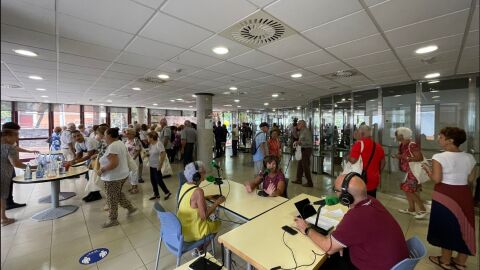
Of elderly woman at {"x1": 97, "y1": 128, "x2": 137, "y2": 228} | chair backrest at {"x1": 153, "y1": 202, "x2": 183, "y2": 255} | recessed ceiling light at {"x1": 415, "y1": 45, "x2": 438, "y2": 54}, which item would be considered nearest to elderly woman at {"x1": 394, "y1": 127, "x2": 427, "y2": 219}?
recessed ceiling light at {"x1": 415, "y1": 45, "x2": 438, "y2": 54}

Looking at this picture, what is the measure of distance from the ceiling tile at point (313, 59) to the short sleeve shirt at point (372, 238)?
2.54 m

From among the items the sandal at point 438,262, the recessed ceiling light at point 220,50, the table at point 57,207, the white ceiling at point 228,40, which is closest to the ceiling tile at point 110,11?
the white ceiling at point 228,40

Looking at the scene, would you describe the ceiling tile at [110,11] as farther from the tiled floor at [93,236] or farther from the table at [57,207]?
the table at [57,207]

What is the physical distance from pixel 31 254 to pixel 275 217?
3.29 metres

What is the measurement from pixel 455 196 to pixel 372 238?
1793 mm

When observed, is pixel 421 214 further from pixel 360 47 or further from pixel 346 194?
pixel 346 194

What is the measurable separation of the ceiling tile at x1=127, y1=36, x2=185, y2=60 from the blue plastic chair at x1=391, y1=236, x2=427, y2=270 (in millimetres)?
3398

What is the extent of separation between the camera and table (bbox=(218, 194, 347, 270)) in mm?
1604

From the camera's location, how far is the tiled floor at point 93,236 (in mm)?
2721

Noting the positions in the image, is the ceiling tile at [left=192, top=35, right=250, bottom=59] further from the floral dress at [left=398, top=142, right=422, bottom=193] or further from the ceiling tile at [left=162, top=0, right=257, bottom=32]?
the floral dress at [left=398, top=142, right=422, bottom=193]

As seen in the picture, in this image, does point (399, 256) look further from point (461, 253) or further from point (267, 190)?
point (461, 253)

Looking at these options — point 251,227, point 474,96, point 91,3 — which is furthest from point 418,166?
point 91,3

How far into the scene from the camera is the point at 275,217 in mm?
2230

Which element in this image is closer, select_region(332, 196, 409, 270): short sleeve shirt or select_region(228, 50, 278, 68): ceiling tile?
select_region(332, 196, 409, 270): short sleeve shirt
